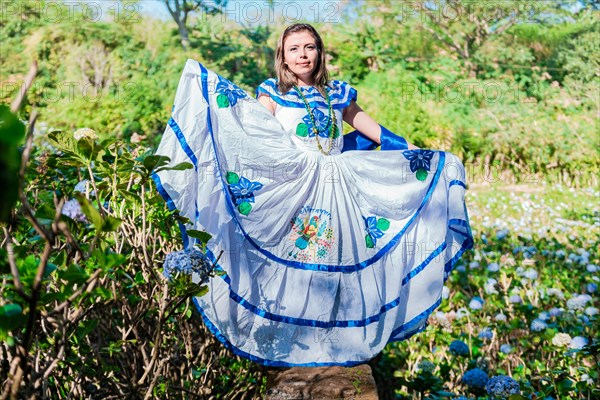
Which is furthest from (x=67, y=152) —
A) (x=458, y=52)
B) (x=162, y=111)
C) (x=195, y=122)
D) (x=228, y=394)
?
(x=458, y=52)

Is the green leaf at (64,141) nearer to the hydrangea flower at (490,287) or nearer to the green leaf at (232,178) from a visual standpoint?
the green leaf at (232,178)

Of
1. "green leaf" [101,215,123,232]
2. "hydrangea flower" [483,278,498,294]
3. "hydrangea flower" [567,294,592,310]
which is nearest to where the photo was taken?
"green leaf" [101,215,123,232]

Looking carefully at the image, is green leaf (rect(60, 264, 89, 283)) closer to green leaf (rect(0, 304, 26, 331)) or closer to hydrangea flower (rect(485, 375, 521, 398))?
green leaf (rect(0, 304, 26, 331))

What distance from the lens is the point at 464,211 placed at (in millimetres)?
2377

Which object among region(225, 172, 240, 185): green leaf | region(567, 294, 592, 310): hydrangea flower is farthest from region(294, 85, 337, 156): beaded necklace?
region(567, 294, 592, 310): hydrangea flower

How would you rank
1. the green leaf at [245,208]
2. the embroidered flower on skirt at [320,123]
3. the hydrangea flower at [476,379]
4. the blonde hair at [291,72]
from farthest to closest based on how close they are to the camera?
the blonde hair at [291,72]
the embroidered flower on skirt at [320,123]
the green leaf at [245,208]
the hydrangea flower at [476,379]

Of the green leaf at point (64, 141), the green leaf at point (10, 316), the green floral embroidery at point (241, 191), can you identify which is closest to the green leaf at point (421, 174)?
the green floral embroidery at point (241, 191)

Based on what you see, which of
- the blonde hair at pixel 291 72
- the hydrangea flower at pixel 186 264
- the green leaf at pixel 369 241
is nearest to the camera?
the hydrangea flower at pixel 186 264

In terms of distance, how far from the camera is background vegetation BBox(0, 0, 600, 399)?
6.06 feet

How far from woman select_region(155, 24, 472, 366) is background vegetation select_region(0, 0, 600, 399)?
14 cm

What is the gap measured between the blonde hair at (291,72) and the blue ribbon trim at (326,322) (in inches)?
29.2

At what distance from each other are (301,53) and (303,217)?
63 centimetres

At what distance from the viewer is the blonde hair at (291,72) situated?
8.39 feet

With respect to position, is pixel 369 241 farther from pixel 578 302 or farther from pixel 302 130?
pixel 578 302
